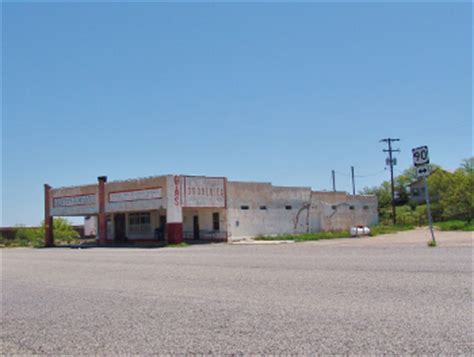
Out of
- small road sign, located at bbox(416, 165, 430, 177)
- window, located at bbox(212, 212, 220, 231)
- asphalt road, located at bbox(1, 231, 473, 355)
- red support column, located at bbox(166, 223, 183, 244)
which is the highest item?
small road sign, located at bbox(416, 165, 430, 177)

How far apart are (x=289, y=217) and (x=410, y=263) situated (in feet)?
126

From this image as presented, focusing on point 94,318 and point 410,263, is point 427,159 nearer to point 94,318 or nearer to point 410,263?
point 410,263

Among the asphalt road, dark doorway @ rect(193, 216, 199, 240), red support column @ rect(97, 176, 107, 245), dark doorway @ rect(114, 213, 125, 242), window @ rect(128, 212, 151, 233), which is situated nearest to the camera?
the asphalt road

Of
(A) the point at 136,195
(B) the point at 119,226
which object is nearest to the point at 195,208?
(A) the point at 136,195

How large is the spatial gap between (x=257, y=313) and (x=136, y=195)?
39.5 m

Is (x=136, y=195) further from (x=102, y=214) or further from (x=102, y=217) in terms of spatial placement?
(x=102, y=217)

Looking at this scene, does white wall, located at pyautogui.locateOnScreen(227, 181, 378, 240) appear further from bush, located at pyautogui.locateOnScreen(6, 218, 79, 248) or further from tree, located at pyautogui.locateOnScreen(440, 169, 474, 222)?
bush, located at pyautogui.locateOnScreen(6, 218, 79, 248)

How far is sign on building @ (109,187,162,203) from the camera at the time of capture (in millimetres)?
45750

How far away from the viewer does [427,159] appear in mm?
21672

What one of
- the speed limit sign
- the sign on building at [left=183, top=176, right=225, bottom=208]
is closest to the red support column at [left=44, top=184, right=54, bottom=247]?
the sign on building at [left=183, top=176, right=225, bottom=208]

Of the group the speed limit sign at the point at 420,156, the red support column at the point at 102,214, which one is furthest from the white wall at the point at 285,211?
the speed limit sign at the point at 420,156

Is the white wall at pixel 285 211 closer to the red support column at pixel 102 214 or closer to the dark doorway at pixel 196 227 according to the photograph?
the dark doorway at pixel 196 227

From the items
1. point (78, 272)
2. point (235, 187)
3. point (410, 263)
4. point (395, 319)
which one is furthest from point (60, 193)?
point (395, 319)

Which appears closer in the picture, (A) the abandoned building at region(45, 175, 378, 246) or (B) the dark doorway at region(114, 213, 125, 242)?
(A) the abandoned building at region(45, 175, 378, 246)
